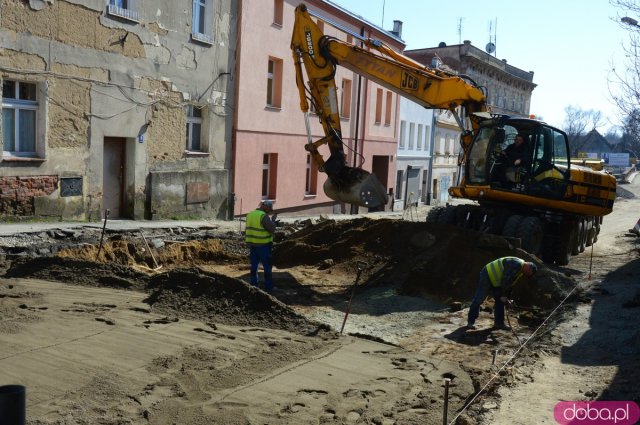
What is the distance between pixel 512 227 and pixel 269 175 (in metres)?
11.0

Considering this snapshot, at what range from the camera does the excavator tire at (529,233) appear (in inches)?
536

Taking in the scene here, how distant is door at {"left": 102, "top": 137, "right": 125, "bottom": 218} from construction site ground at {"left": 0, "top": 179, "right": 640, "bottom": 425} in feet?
7.38

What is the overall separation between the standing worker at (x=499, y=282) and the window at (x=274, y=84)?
46.4 ft

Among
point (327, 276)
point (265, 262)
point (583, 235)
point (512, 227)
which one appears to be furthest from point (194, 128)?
point (583, 235)

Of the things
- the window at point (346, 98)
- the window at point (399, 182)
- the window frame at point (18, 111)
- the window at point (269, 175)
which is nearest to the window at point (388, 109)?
the window at point (399, 182)

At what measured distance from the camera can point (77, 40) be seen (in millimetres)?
14859

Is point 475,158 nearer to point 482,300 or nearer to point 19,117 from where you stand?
point 482,300

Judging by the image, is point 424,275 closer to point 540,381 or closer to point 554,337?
point 554,337

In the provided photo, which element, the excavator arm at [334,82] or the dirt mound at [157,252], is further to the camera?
the excavator arm at [334,82]

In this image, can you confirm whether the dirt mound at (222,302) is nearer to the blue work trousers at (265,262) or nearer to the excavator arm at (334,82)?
the blue work trousers at (265,262)

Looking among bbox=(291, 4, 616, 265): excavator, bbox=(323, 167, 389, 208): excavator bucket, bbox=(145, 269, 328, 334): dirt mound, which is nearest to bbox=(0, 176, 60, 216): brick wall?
bbox=(145, 269, 328, 334): dirt mound

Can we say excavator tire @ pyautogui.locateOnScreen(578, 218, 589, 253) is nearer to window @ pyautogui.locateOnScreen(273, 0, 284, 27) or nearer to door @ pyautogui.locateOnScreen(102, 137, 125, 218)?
window @ pyautogui.locateOnScreen(273, 0, 284, 27)

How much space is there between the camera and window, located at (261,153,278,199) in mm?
22797

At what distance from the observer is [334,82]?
43.9 ft
